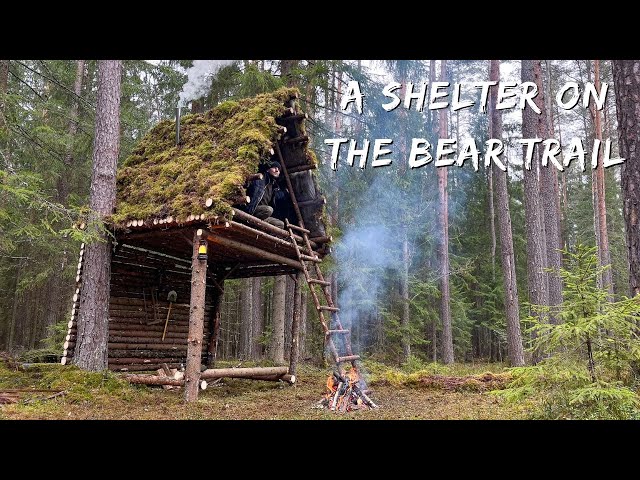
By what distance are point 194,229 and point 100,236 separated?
2.17 metres

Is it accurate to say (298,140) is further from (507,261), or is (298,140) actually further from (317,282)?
(507,261)

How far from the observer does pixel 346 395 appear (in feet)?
27.8

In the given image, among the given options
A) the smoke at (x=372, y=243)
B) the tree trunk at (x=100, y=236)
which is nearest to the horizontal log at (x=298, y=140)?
the tree trunk at (x=100, y=236)

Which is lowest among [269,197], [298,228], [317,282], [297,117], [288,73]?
[317,282]

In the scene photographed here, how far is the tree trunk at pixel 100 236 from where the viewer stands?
9133 mm

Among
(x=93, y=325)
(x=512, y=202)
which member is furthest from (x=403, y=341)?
(x=93, y=325)

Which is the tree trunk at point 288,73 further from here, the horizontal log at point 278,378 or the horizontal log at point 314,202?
the horizontal log at point 278,378

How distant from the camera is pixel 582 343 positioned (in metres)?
5.51

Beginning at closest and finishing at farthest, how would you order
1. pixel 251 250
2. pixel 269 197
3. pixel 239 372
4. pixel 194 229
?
pixel 194 229, pixel 239 372, pixel 251 250, pixel 269 197

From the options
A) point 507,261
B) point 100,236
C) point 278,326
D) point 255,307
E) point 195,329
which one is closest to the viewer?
point 195,329

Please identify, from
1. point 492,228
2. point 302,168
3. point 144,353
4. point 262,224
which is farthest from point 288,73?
point 492,228

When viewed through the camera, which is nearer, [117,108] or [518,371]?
[518,371]
